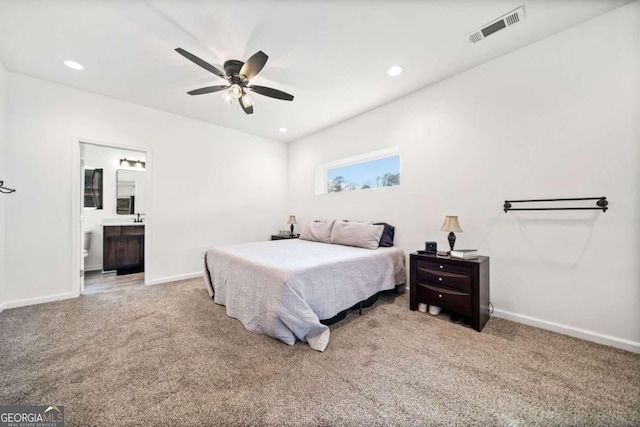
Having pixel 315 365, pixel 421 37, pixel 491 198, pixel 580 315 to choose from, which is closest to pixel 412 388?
pixel 315 365

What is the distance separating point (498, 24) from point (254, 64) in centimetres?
222

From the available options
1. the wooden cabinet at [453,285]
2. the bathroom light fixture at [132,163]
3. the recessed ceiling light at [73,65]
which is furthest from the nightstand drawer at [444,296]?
the bathroom light fixture at [132,163]

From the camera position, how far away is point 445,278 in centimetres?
237

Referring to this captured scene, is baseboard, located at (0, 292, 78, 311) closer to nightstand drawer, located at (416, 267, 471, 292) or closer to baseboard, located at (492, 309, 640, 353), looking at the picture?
nightstand drawer, located at (416, 267, 471, 292)

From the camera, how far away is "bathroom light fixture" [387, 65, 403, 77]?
260 cm

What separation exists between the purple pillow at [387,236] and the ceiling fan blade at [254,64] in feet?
8.16

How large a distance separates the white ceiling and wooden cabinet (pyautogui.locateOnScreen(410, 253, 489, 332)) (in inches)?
85.1

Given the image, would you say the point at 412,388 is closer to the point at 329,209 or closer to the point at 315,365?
the point at 315,365

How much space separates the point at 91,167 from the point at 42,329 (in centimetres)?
370

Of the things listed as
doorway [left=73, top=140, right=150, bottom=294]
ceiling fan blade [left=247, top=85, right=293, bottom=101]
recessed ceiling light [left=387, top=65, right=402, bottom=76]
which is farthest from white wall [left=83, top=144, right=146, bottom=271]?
recessed ceiling light [left=387, top=65, right=402, bottom=76]

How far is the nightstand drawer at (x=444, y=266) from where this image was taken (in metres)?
2.25

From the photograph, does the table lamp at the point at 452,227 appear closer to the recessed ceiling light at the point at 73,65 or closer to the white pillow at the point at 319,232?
the white pillow at the point at 319,232

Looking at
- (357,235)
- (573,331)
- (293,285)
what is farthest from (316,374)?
(573,331)

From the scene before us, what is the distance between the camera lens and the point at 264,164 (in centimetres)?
497
